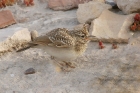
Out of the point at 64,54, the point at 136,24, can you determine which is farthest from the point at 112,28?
the point at 64,54

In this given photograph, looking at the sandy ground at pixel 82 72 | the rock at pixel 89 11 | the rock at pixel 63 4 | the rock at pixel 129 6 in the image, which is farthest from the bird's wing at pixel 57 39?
the rock at pixel 63 4

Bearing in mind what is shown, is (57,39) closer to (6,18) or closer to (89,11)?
(89,11)

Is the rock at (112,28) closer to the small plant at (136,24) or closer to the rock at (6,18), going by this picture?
the small plant at (136,24)

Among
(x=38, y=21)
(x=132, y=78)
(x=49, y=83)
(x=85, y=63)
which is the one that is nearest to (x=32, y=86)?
(x=49, y=83)

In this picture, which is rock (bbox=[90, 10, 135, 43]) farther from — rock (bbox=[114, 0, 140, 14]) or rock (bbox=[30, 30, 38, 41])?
rock (bbox=[30, 30, 38, 41])

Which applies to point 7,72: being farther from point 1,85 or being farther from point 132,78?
point 132,78

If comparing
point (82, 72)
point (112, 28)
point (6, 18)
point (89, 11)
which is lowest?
point (82, 72)
